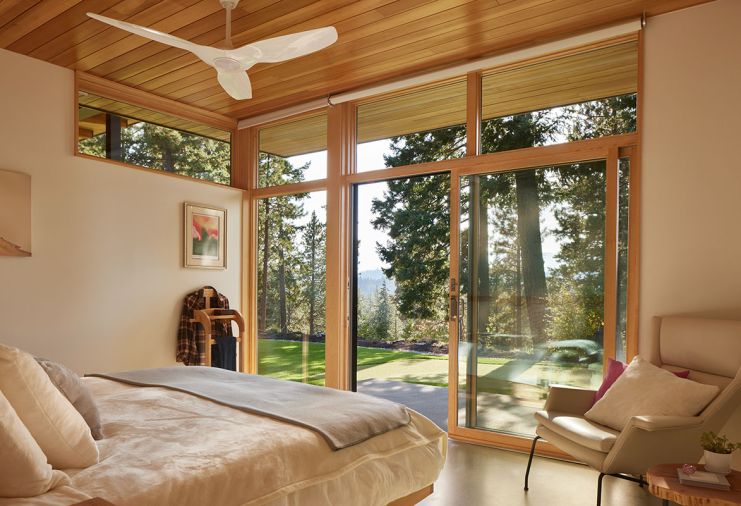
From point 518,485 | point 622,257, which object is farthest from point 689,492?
point 622,257

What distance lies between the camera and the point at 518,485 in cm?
311

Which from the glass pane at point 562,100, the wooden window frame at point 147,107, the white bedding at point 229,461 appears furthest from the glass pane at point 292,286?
the white bedding at point 229,461

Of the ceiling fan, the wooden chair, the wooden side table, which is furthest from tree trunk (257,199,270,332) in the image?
the wooden side table

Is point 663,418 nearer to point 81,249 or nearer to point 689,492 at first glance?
point 689,492

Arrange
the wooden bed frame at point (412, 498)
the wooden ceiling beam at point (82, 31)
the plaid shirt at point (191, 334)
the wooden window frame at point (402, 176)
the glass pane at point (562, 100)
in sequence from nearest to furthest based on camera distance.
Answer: the wooden bed frame at point (412, 498), the wooden ceiling beam at point (82, 31), the wooden window frame at point (402, 176), the glass pane at point (562, 100), the plaid shirt at point (191, 334)

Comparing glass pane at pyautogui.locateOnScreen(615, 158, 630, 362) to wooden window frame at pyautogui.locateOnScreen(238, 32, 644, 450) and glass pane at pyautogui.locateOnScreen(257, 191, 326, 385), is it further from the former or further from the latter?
glass pane at pyautogui.locateOnScreen(257, 191, 326, 385)

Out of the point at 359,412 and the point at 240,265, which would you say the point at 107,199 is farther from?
the point at 359,412

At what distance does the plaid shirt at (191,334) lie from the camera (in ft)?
16.1

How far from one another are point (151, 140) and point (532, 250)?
3440 mm

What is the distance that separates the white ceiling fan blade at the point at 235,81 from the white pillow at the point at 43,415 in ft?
5.66

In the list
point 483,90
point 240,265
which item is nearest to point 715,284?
point 483,90

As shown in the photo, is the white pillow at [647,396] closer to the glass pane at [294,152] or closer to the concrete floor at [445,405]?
the concrete floor at [445,405]

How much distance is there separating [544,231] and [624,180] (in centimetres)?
60

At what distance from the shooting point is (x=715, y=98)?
3242 millimetres
